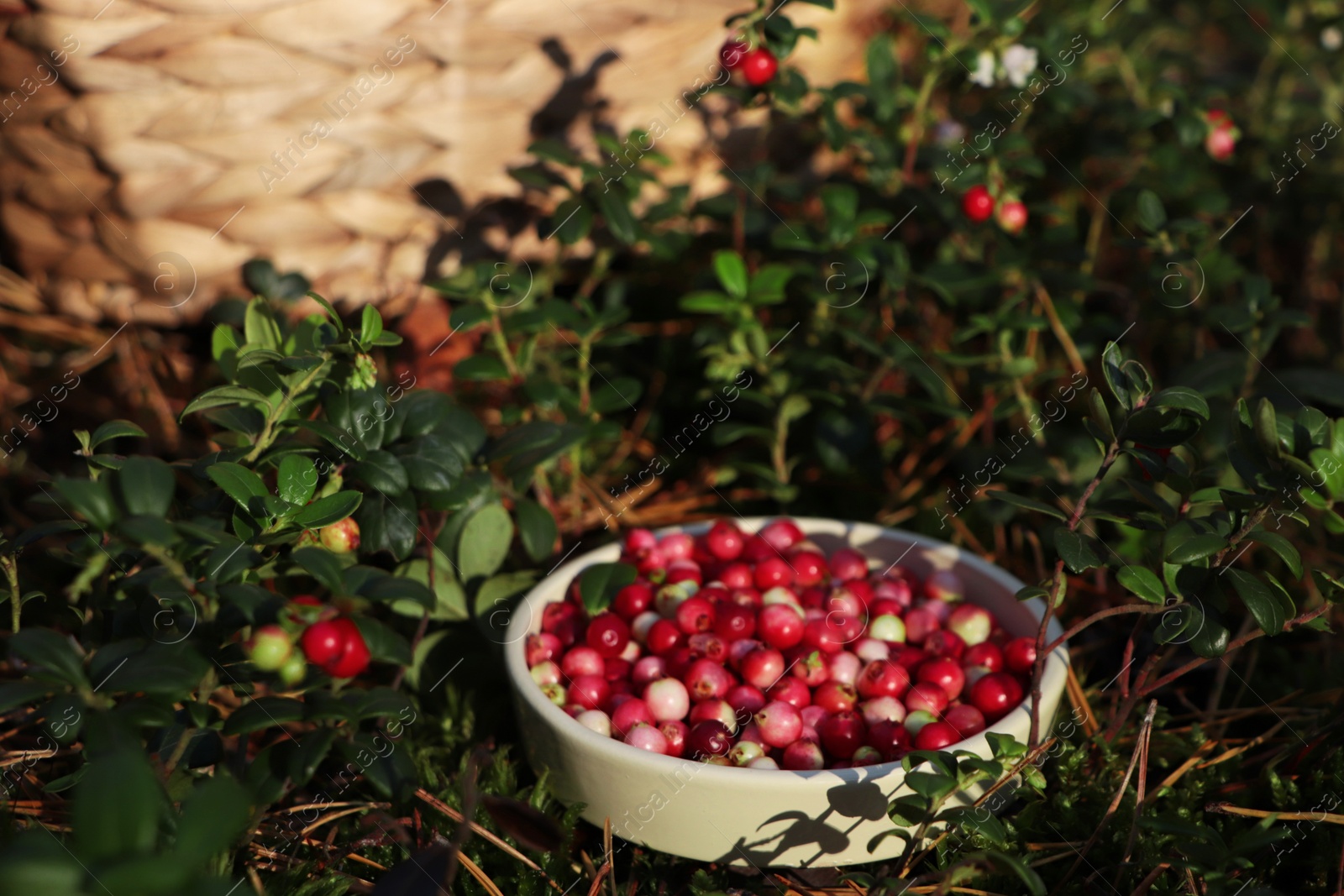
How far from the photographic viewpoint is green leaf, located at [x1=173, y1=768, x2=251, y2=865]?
641 mm

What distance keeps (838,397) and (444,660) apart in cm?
75

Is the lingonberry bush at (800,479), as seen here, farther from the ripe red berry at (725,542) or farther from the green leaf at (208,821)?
the ripe red berry at (725,542)

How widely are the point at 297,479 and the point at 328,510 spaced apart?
0.05 meters

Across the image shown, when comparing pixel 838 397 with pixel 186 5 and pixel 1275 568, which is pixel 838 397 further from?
pixel 186 5

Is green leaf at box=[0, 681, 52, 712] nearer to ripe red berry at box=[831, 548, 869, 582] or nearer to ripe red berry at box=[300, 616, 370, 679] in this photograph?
ripe red berry at box=[300, 616, 370, 679]

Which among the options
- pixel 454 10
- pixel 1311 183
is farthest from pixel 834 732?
pixel 1311 183

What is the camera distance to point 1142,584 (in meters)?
1.09

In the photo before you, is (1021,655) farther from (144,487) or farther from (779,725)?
(144,487)

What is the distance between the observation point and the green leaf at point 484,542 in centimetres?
144

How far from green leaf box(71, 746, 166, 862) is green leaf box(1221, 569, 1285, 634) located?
1035 mm

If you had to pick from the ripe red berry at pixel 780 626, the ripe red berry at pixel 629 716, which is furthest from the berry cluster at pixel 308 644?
the ripe red berry at pixel 780 626

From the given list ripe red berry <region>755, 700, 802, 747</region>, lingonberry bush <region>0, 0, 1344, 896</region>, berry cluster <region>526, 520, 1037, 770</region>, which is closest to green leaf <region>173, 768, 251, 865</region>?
lingonberry bush <region>0, 0, 1344, 896</region>

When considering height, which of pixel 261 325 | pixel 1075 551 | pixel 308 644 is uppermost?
pixel 261 325

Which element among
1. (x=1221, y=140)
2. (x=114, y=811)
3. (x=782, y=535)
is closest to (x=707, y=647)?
(x=782, y=535)
